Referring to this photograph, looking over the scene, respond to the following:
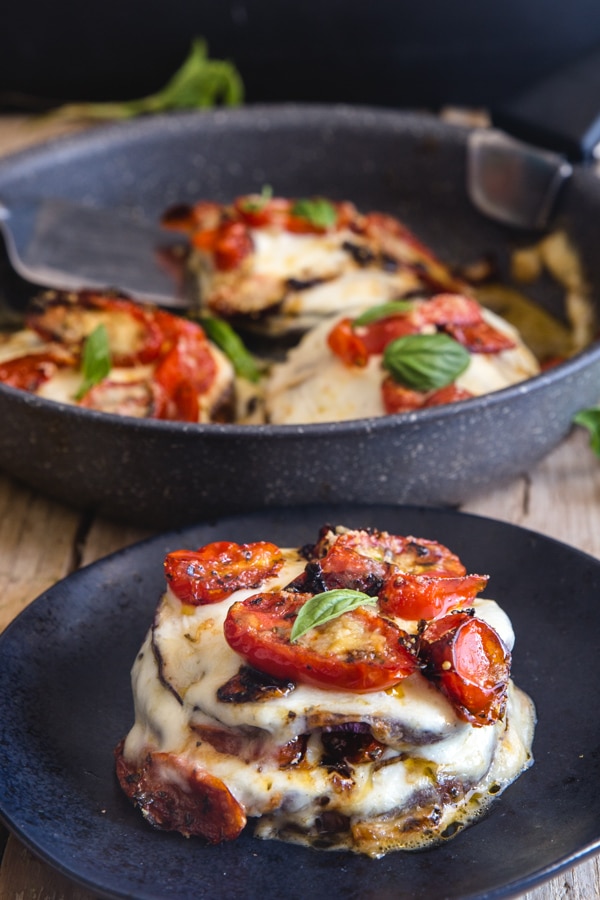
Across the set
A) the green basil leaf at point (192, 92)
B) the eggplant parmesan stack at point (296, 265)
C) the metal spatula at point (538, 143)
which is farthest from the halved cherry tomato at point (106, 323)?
the green basil leaf at point (192, 92)

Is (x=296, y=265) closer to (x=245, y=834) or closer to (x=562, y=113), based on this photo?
(x=562, y=113)

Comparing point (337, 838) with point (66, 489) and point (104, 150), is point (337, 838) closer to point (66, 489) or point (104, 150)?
point (66, 489)

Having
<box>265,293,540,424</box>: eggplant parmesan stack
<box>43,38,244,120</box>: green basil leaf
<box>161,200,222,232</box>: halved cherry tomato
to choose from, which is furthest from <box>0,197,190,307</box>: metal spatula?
<box>43,38,244,120</box>: green basil leaf

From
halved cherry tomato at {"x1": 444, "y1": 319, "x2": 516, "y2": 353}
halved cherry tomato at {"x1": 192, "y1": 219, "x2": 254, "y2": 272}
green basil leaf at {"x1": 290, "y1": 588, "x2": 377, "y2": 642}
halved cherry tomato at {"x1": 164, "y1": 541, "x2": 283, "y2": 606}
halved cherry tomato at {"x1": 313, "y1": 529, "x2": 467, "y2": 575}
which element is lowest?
halved cherry tomato at {"x1": 192, "y1": 219, "x2": 254, "y2": 272}

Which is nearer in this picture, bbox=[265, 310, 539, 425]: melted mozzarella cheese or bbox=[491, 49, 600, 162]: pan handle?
bbox=[265, 310, 539, 425]: melted mozzarella cheese

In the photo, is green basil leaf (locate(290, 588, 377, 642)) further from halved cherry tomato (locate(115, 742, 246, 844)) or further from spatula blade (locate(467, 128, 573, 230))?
spatula blade (locate(467, 128, 573, 230))

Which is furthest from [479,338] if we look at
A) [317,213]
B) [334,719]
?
[334,719]

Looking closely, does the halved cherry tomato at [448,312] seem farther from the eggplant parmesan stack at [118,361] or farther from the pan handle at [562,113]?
the pan handle at [562,113]
